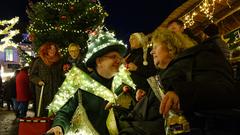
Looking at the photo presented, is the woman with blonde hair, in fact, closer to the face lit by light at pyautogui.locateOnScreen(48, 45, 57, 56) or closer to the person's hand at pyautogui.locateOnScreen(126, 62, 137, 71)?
the person's hand at pyautogui.locateOnScreen(126, 62, 137, 71)

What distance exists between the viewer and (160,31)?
325 centimetres

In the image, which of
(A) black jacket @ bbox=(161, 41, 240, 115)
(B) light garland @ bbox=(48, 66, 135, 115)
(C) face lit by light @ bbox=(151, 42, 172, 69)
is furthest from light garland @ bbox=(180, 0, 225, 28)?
(A) black jacket @ bbox=(161, 41, 240, 115)

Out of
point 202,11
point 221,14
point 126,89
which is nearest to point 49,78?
point 126,89

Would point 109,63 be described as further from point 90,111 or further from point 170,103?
point 170,103

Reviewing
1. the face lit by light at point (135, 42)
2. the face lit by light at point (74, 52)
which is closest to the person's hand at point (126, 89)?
the face lit by light at point (135, 42)

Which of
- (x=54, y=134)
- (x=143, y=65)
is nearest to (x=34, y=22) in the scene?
(x=143, y=65)

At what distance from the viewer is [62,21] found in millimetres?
13445

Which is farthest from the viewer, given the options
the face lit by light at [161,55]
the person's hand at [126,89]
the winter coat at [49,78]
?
the winter coat at [49,78]

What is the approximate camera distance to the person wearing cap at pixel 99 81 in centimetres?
361

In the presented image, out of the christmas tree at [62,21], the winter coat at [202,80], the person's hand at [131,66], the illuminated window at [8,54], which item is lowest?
the winter coat at [202,80]

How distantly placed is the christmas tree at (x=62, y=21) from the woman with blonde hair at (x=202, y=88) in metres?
10.9

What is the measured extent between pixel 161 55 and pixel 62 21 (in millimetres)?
10587

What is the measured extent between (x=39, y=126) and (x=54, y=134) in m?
1.78

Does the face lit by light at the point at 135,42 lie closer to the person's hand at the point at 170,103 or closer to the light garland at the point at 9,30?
the person's hand at the point at 170,103
